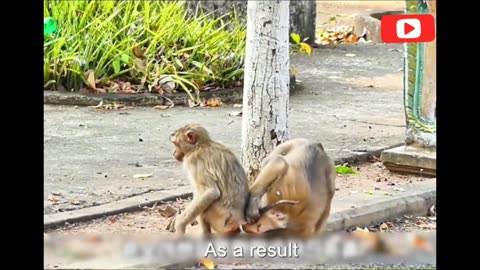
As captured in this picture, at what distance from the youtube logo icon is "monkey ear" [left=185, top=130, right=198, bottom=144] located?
1.50 m

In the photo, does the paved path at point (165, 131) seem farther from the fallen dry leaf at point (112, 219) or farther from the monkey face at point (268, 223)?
the monkey face at point (268, 223)

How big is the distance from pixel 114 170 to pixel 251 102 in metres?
1.15

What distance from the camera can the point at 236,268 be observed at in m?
5.14

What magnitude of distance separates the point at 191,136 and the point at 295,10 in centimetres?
736

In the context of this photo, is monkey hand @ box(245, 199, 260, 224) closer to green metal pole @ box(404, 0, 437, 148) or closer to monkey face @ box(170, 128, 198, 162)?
monkey face @ box(170, 128, 198, 162)

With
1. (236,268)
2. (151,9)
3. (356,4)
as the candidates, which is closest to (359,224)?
(236,268)

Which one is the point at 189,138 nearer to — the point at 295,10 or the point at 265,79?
the point at 265,79

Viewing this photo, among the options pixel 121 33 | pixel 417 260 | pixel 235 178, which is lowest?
pixel 417 260

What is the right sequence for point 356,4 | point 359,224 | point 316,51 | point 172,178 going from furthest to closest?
point 356,4 < point 316,51 < point 172,178 < point 359,224

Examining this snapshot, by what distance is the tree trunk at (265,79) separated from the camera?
249 inches

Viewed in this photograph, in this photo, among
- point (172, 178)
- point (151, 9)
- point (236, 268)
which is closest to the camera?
point (236, 268)

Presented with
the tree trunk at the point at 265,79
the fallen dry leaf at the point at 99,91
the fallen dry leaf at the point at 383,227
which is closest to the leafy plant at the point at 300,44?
the fallen dry leaf at the point at 99,91

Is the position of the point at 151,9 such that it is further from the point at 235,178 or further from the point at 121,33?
the point at 235,178

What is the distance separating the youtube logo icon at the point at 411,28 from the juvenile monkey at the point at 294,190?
46.7 inches
